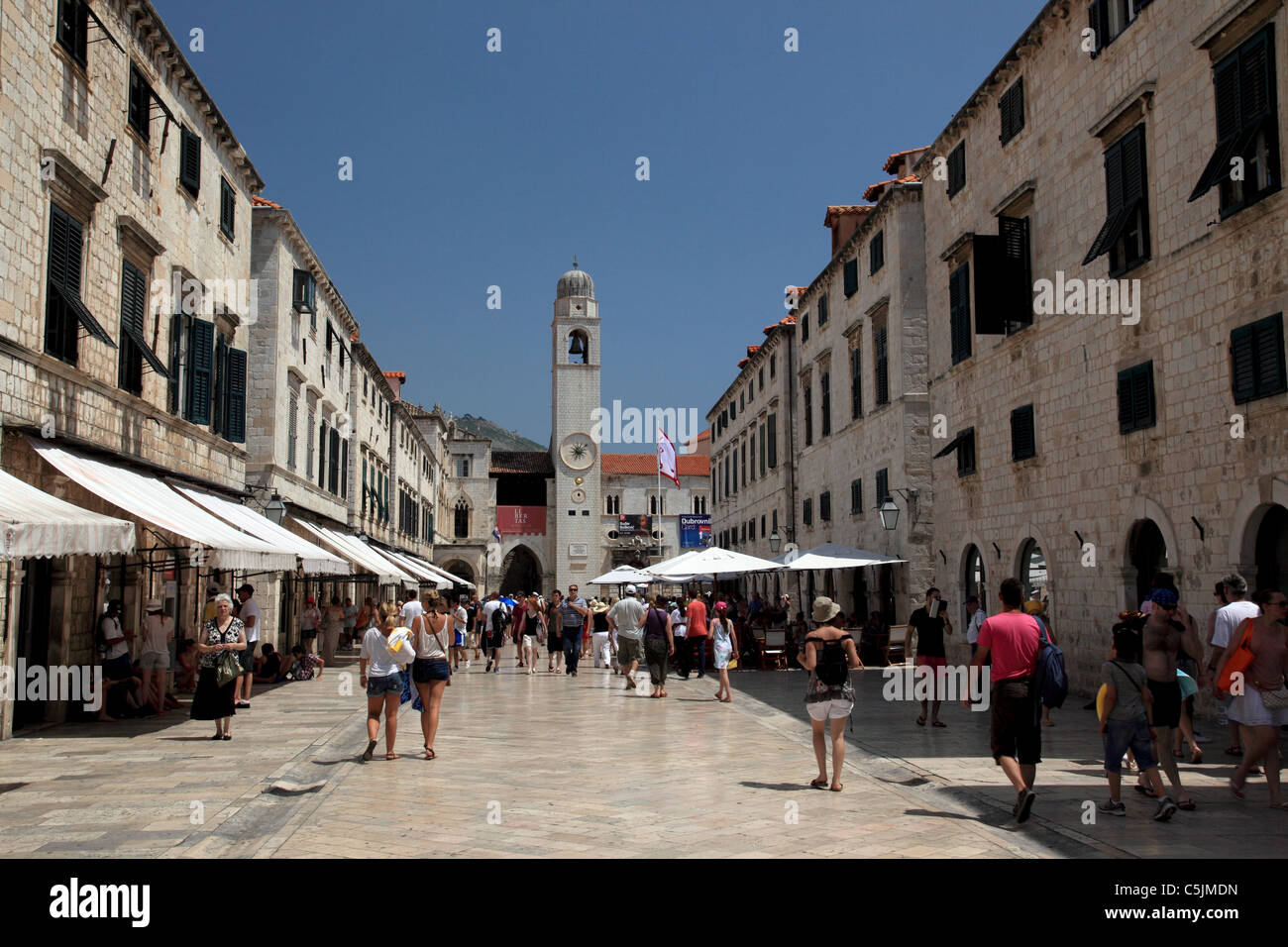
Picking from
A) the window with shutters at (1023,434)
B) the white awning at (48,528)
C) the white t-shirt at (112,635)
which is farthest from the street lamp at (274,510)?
the window with shutters at (1023,434)

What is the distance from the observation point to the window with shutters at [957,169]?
19.4 m

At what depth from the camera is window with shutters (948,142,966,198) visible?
19.4 meters

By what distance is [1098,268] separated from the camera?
14.6m

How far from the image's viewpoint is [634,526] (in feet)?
223

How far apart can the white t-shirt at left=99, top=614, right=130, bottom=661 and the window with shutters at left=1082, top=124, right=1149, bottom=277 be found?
13.1 m

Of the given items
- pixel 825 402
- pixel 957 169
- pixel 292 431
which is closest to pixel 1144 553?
pixel 957 169

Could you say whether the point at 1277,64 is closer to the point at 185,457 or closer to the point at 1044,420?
the point at 1044,420

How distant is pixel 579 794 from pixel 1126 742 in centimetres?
406

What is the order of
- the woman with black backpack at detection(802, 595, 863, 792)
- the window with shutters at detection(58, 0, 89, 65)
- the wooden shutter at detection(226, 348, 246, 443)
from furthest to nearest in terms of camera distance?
the wooden shutter at detection(226, 348, 246, 443) → the window with shutters at detection(58, 0, 89, 65) → the woman with black backpack at detection(802, 595, 863, 792)

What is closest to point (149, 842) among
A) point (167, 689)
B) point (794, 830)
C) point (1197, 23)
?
point (794, 830)

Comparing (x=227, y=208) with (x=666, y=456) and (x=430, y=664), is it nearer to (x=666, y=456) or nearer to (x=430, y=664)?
(x=430, y=664)

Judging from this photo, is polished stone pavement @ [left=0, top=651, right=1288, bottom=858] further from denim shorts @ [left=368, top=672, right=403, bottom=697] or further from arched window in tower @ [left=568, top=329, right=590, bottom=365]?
arched window in tower @ [left=568, top=329, right=590, bottom=365]

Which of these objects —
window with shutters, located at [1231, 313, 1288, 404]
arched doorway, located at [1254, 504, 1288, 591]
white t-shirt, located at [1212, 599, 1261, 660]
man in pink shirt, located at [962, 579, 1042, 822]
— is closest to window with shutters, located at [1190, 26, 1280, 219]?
window with shutters, located at [1231, 313, 1288, 404]
